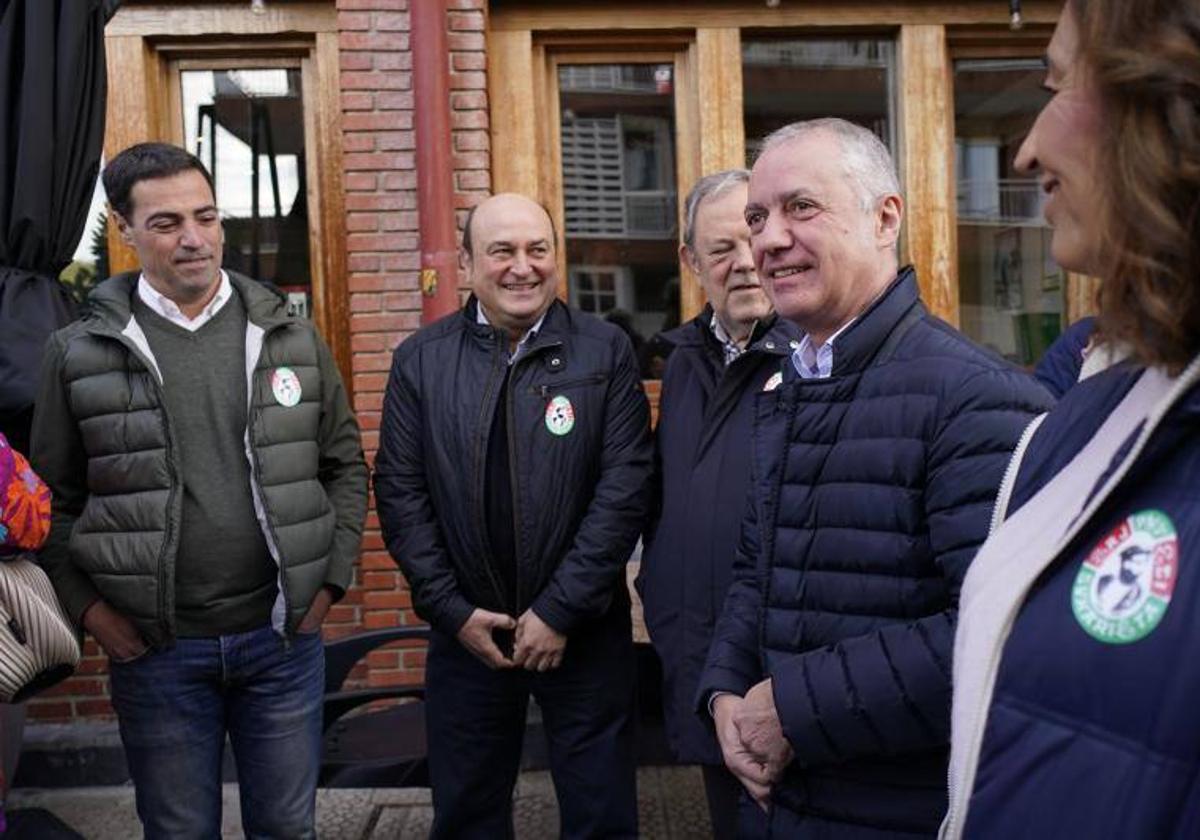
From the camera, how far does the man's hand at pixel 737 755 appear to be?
1.87 meters

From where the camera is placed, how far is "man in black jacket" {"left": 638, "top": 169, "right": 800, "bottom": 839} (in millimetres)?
2678

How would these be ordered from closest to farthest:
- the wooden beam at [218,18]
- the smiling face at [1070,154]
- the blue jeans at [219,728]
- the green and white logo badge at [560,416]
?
1. the smiling face at [1070,154]
2. the blue jeans at [219,728]
3. the green and white logo badge at [560,416]
4. the wooden beam at [218,18]

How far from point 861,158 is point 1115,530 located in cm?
114

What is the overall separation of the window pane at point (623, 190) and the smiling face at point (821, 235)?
290 centimetres

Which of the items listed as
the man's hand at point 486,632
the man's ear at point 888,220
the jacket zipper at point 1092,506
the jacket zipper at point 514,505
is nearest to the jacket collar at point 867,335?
the man's ear at point 888,220

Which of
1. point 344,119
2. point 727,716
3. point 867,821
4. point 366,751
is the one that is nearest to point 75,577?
point 366,751

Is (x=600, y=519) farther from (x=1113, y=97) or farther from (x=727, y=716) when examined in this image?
(x=1113, y=97)

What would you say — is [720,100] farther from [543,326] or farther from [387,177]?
[543,326]

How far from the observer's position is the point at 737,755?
1908mm

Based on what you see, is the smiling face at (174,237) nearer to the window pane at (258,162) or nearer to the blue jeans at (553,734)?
the blue jeans at (553,734)

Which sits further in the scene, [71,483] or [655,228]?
[655,228]

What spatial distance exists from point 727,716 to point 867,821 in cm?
30

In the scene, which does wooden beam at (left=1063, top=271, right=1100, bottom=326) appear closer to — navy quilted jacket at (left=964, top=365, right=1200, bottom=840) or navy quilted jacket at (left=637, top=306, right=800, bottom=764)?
navy quilted jacket at (left=637, top=306, right=800, bottom=764)

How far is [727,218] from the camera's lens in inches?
113
